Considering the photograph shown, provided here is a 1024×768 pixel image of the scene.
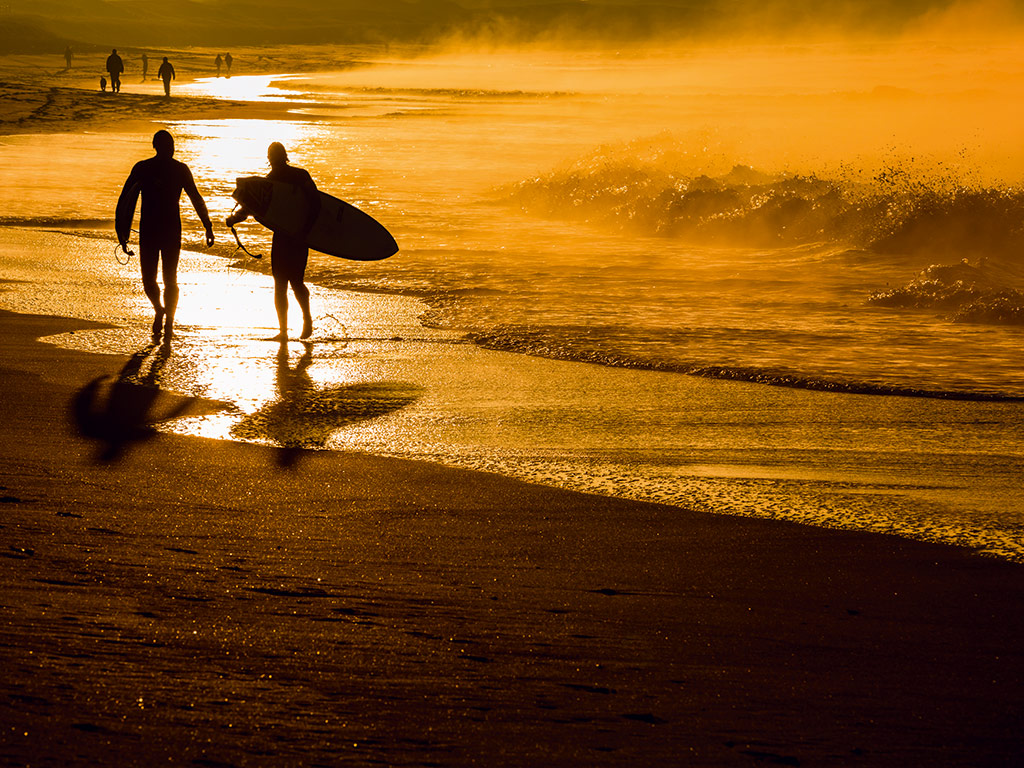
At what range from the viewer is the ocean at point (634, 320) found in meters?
6.21

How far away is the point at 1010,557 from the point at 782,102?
55.7 meters

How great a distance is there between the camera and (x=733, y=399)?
7711mm

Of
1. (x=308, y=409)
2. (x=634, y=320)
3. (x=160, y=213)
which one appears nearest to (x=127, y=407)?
(x=308, y=409)

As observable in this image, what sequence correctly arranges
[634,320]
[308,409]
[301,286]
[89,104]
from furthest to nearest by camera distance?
[89,104]
[634,320]
[301,286]
[308,409]

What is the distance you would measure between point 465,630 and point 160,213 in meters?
6.32

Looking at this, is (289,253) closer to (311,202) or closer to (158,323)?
(311,202)

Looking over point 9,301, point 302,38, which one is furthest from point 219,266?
point 302,38

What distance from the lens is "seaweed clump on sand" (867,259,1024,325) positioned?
10.8m

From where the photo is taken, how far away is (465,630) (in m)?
3.94

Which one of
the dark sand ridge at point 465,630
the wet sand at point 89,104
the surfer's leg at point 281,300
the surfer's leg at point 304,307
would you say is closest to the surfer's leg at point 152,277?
the surfer's leg at point 281,300

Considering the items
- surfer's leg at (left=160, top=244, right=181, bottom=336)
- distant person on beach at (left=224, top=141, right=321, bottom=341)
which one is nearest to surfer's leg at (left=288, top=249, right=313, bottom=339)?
distant person on beach at (left=224, top=141, right=321, bottom=341)

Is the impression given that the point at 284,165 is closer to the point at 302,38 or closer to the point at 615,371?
the point at 615,371

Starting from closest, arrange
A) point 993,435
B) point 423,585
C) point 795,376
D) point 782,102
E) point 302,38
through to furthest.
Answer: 1. point 423,585
2. point 993,435
3. point 795,376
4. point 782,102
5. point 302,38

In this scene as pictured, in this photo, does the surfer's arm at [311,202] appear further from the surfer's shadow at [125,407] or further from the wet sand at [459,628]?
the wet sand at [459,628]
